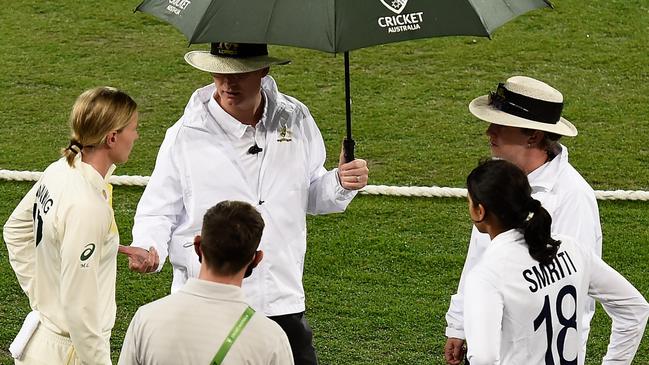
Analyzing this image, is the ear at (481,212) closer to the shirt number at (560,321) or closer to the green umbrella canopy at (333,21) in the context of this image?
the shirt number at (560,321)

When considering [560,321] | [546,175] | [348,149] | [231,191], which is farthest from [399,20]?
[560,321]

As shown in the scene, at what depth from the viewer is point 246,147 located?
16.6 feet

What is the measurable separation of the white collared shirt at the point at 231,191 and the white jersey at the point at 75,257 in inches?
13.8

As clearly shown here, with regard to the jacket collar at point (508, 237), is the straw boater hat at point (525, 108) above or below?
above

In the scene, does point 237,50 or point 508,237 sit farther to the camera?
point 237,50

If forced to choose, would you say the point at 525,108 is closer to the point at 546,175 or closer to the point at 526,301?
the point at 546,175

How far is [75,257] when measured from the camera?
A: 4.42 meters

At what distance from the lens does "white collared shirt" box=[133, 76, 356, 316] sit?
498 centimetres

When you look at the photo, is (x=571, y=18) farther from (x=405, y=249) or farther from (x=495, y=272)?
(x=495, y=272)

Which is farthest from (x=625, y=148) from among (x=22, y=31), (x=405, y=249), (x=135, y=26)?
(x=22, y=31)

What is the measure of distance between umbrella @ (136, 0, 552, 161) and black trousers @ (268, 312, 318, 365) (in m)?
1.19

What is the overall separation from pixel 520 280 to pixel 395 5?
1.16 meters

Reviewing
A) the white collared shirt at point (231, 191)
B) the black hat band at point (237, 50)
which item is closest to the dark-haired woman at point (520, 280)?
the white collared shirt at point (231, 191)

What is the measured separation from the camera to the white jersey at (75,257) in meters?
4.45
